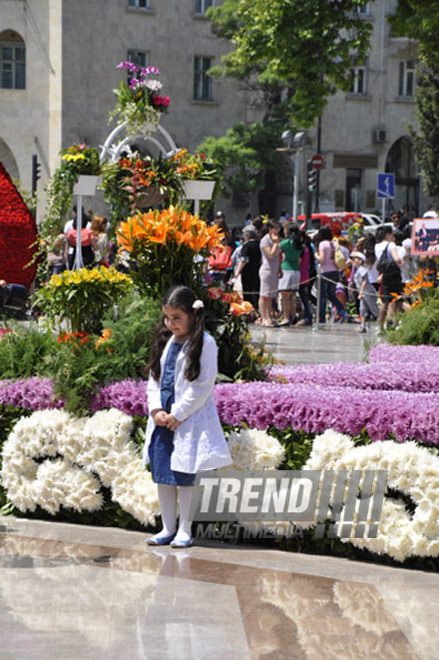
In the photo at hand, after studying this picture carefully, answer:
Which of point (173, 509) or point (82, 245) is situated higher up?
point (82, 245)

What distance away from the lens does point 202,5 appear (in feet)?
143

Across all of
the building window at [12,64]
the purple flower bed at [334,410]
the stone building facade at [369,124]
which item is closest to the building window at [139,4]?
the building window at [12,64]

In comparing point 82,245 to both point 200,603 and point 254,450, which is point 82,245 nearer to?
point 254,450

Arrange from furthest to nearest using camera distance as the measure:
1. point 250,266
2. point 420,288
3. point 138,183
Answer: point 250,266 → point 138,183 → point 420,288

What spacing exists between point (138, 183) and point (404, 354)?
491cm

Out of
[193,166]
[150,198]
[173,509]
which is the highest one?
[193,166]

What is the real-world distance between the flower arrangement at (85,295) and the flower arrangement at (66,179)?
22.4 ft

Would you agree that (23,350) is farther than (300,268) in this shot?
No

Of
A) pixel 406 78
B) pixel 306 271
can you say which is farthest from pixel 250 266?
pixel 406 78

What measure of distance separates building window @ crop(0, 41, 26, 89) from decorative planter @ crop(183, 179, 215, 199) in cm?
2752

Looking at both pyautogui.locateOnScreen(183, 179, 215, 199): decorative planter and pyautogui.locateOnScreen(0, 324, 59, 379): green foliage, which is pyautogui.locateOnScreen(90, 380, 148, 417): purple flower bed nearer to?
pyautogui.locateOnScreen(0, 324, 59, 379): green foliage

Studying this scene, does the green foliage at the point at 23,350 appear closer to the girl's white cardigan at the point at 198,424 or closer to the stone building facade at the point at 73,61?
the girl's white cardigan at the point at 198,424

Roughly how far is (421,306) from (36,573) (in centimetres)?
744

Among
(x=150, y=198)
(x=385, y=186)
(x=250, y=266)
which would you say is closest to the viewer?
(x=150, y=198)
